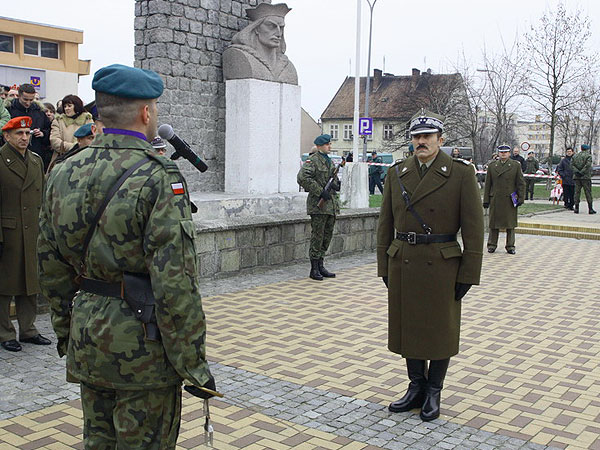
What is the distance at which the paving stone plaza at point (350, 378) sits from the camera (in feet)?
14.8

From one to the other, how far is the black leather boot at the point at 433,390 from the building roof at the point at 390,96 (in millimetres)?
49939

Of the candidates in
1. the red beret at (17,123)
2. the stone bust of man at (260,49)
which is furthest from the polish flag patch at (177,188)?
the stone bust of man at (260,49)

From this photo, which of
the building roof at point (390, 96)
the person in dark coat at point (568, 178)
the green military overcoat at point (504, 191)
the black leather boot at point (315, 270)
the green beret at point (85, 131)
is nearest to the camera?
the green beret at point (85, 131)

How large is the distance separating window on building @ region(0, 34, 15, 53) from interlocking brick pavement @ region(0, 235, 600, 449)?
43.2m

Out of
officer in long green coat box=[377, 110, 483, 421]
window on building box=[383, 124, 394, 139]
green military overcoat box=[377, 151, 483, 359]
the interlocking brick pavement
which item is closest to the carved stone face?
the interlocking brick pavement

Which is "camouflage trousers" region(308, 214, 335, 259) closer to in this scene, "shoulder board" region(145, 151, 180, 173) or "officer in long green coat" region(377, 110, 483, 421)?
"officer in long green coat" region(377, 110, 483, 421)

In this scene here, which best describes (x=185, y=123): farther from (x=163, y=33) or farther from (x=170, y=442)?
(x=170, y=442)

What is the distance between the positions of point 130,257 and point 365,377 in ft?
11.4

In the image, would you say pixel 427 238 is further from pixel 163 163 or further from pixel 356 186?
pixel 356 186

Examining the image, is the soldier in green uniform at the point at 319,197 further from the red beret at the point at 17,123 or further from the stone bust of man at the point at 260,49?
the red beret at the point at 17,123

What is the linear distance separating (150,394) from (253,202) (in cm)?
896

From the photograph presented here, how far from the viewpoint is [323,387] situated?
544 cm

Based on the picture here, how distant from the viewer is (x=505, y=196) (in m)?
13.2

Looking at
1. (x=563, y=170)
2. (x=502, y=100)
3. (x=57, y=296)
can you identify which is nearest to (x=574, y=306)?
(x=57, y=296)
